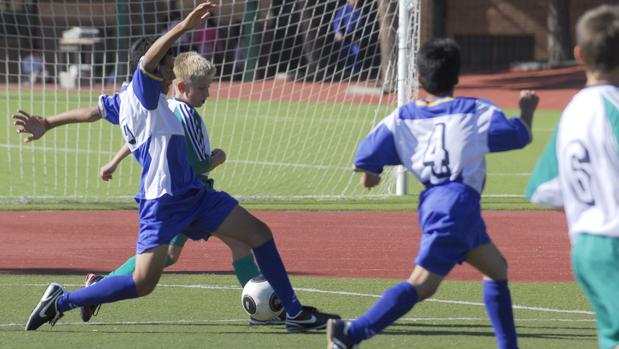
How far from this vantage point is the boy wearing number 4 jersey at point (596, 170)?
16.2 feet

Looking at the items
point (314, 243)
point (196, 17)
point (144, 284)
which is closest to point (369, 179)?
point (196, 17)

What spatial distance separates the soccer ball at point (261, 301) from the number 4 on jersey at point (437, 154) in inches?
76.8

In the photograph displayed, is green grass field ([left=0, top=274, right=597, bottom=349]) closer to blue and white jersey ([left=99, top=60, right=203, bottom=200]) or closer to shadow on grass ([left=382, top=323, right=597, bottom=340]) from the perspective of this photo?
shadow on grass ([left=382, top=323, right=597, bottom=340])

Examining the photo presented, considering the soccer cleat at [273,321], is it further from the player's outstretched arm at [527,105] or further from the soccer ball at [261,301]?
the player's outstretched arm at [527,105]

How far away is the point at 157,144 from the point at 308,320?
4.38 ft

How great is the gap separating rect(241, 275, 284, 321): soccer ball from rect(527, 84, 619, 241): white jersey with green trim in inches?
124

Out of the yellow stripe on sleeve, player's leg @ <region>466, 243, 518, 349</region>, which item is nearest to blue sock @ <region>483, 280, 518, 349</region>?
player's leg @ <region>466, 243, 518, 349</region>

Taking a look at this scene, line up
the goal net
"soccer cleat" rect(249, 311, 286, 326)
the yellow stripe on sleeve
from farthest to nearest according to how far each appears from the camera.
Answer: the goal net
"soccer cleat" rect(249, 311, 286, 326)
the yellow stripe on sleeve

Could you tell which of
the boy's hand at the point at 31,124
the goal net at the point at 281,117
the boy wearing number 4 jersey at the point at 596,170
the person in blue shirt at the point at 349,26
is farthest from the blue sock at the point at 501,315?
the person in blue shirt at the point at 349,26

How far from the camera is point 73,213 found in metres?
14.5

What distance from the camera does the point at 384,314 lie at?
629 cm

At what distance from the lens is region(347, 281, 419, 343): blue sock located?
628 centimetres

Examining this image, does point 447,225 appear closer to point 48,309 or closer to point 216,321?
point 216,321

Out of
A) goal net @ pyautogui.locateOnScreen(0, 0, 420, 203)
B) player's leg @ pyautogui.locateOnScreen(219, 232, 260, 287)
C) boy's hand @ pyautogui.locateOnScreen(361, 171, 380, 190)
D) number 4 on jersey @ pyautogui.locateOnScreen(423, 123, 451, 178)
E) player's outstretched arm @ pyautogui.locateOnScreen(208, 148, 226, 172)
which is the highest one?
goal net @ pyautogui.locateOnScreen(0, 0, 420, 203)
